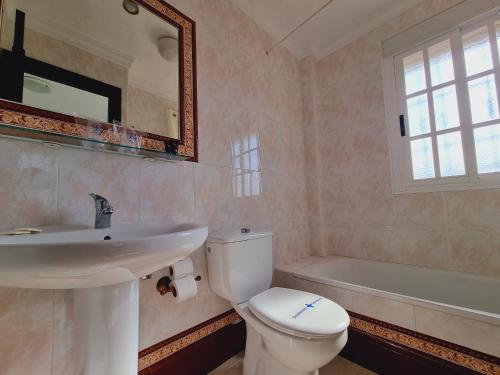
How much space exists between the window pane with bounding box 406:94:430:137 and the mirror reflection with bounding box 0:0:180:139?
1.73 meters

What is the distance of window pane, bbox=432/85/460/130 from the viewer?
1.57 metres

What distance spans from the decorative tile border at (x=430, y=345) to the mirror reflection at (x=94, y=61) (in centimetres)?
149

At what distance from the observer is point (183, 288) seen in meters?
1.03

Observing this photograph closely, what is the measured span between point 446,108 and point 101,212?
2.20m

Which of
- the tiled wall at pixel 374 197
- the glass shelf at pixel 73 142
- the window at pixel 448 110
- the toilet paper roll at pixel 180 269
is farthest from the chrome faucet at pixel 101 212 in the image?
the window at pixel 448 110

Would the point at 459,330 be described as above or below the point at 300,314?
below

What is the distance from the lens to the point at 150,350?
1.04m

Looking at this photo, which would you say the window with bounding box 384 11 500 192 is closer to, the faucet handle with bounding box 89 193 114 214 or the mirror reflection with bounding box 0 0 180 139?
the mirror reflection with bounding box 0 0 180 139

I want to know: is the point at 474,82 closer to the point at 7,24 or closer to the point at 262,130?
the point at 262,130

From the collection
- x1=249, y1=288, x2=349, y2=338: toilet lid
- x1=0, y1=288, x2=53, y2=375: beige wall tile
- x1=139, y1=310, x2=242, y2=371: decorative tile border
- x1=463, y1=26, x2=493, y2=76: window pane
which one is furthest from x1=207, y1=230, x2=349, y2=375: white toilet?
x1=463, y1=26, x2=493, y2=76: window pane

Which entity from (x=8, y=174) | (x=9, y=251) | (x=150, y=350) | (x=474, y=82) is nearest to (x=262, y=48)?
(x=474, y=82)

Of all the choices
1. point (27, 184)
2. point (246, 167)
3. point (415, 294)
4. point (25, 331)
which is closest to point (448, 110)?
point (415, 294)

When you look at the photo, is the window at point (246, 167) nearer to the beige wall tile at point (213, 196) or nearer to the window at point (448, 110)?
the beige wall tile at point (213, 196)

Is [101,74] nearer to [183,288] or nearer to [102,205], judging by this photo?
[102,205]
